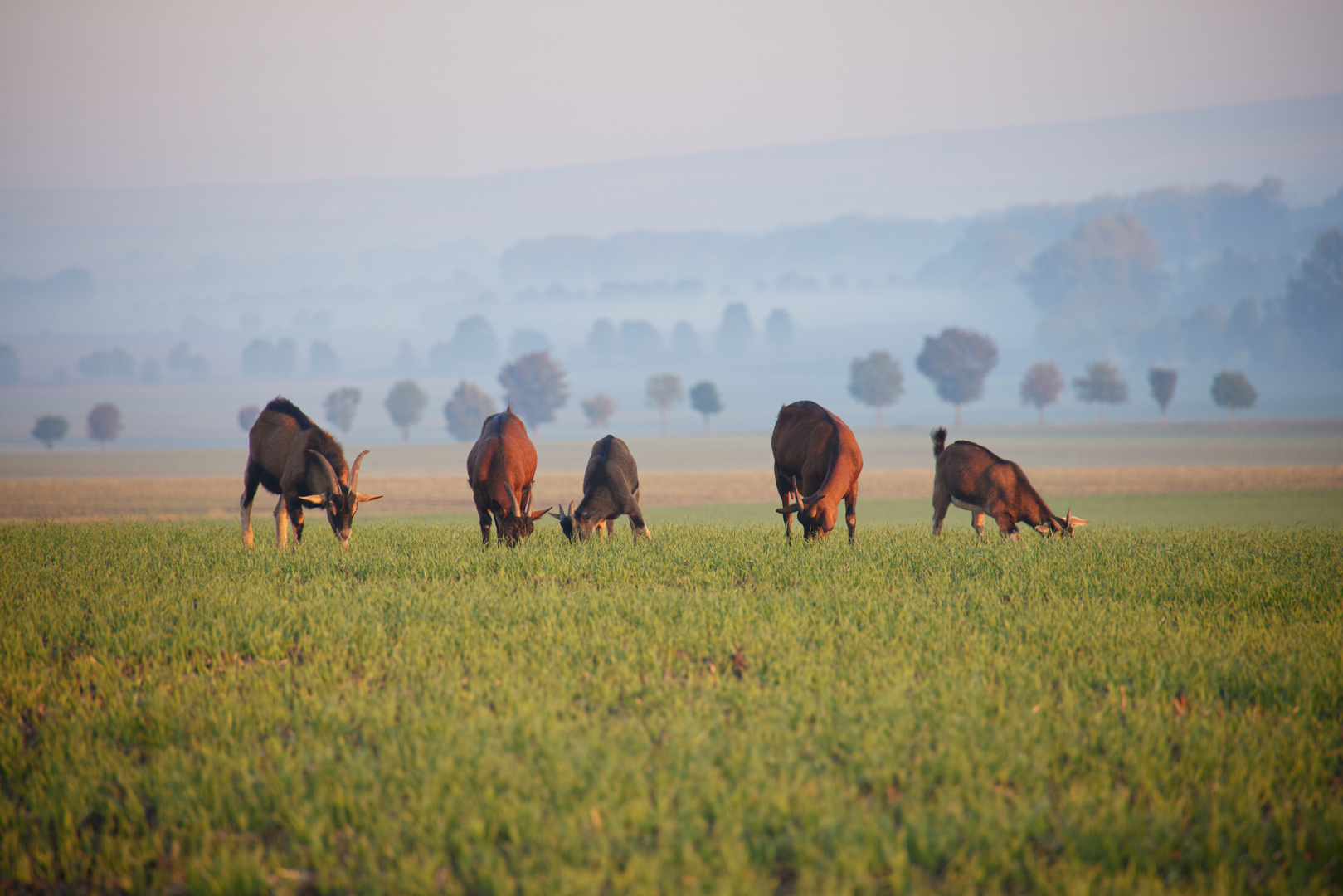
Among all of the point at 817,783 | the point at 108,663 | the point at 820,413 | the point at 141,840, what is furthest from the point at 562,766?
the point at 820,413

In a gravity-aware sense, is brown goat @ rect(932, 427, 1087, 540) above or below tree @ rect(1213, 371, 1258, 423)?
below

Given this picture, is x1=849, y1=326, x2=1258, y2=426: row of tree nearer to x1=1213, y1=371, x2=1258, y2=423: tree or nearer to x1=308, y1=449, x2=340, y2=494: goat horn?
x1=1213, y1=371, x2=1258, y2=423: tree

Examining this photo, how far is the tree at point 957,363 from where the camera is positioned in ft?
535

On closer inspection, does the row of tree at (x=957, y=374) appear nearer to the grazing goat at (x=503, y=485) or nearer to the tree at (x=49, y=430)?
the tree at (x=49, y=430)

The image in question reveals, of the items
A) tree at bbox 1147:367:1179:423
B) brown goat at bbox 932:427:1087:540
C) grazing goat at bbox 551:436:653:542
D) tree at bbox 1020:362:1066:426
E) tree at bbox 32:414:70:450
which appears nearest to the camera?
grazing goat at bbox 551:436:653:542

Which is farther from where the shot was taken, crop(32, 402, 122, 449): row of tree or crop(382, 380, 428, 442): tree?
crop(382, 380, 428, 442): tree

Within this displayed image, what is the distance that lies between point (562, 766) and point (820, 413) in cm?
1073

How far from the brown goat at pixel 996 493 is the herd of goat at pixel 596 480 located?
0.02 m

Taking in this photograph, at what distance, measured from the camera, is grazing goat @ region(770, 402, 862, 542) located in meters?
13.4

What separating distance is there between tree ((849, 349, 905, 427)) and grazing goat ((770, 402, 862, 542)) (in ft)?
480

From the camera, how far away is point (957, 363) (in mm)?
163875

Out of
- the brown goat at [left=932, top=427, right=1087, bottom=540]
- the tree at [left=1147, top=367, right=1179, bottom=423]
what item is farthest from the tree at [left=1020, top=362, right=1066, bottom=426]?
the brown goat at [left=932, top=427, right=1087, bottom=540]

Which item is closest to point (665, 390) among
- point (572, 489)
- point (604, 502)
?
point (572, 489)

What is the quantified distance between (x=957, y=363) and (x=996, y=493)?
156538 millimetres
